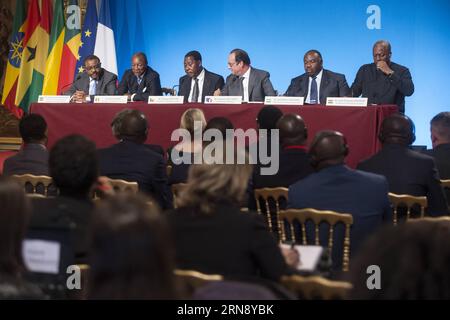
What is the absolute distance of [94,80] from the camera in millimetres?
6957

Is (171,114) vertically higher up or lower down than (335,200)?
higher up

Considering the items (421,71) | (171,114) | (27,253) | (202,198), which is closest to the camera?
(27,253)

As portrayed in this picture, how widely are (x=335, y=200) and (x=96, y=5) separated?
223 inches

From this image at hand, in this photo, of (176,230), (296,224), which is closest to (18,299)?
(176,230)

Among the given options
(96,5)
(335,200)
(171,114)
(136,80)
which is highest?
(96,5)

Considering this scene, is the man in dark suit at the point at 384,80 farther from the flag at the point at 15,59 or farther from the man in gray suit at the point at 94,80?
the flag at the point at 15,59

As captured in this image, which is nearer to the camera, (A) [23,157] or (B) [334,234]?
(B) [334,234]

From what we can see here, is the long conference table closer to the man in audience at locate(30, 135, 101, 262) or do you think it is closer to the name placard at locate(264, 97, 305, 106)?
the name placard at locate(264, 97, 305, 106)

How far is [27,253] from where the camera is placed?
85.8 inches

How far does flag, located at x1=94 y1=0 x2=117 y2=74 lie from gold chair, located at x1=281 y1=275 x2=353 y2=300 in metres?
5.97

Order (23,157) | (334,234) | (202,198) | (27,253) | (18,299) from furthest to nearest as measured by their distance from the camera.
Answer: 1. (23,157)
2. (334,234)
3. (202,198)
4. (27,253)
5. (18,299)

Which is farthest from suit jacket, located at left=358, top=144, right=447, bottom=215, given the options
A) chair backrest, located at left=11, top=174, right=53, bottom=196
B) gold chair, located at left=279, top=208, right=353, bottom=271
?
chair backrest, located at left=11, top=174, right=53, bottom=196

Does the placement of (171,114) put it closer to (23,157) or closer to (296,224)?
(23,157)

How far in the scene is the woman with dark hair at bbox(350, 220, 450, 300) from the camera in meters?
1.43
